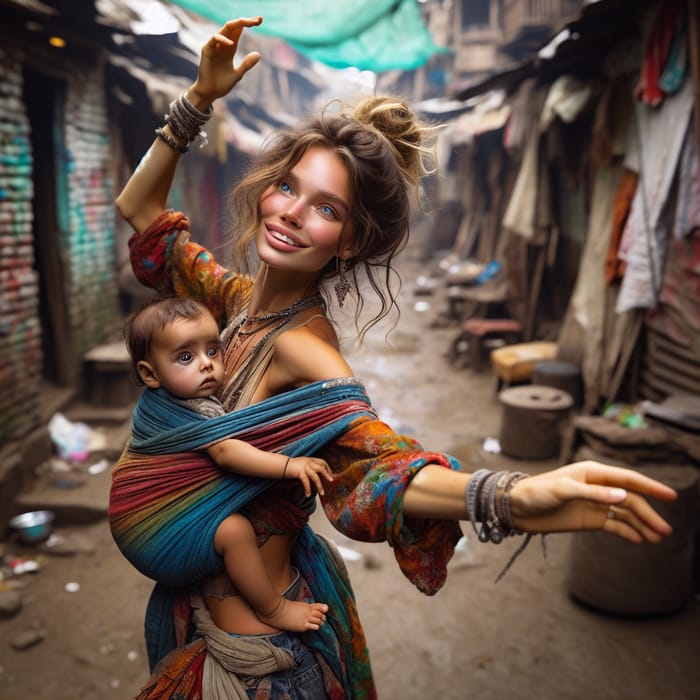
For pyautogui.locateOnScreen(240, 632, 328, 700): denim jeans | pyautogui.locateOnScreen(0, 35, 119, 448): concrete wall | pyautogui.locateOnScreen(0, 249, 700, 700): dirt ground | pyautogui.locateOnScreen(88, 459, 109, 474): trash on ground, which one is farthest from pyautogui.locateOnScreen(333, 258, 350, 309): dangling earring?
pyautogui.locateOnScreen(88, 459, 109, 474): trash on ground

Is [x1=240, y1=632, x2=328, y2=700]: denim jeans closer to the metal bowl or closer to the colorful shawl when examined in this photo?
the colorful shawl

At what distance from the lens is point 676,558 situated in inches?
153

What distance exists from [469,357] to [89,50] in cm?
638

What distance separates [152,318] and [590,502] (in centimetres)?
103

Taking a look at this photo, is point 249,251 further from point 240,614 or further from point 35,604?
point 35,604

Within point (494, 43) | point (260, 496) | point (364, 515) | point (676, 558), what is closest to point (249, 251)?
point (260, 496)

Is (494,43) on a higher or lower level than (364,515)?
higher

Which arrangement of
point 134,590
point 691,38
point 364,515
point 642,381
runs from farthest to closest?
1. point 642,381
2. point 134,590
3. point 691,38
4. point 364,515

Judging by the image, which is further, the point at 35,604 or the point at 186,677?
the point at 35,604

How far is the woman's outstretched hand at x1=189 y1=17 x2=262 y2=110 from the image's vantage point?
1532 mm

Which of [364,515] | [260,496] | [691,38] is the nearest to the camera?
[364,515]

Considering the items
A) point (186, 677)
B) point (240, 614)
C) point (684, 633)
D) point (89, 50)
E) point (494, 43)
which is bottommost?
point (684, 633)

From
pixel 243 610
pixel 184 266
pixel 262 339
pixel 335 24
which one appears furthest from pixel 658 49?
pixel 243 610

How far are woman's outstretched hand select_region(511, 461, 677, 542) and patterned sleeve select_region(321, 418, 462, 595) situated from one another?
0.19 m
